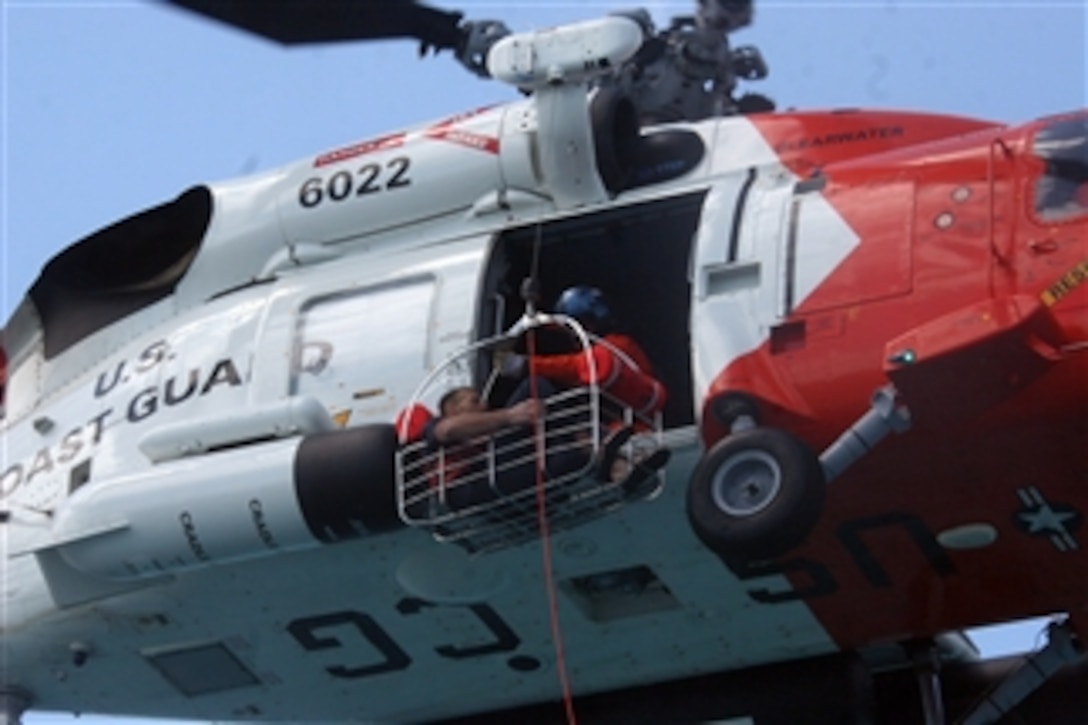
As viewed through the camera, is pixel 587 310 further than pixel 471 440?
Yes

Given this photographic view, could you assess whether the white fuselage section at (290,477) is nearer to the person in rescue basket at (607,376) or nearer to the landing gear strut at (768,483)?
the person in rescue basket at (607,376)

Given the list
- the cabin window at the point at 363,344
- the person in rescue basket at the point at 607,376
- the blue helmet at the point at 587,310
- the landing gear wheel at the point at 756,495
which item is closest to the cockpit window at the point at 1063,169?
the landing gear wheel at the point at 756,495

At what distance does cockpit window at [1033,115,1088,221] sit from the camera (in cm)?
917

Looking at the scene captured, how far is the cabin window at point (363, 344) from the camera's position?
1020 centimetres

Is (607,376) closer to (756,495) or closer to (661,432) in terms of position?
(661,432)

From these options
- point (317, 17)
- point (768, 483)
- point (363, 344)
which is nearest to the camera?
point (768, 483)

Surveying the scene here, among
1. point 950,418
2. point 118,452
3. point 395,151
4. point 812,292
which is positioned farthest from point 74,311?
point 950,418

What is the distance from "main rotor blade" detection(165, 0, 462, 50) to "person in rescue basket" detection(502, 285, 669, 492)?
2673 millimetres

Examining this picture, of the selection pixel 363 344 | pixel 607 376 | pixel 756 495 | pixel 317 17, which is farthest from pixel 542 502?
pixel 317 17

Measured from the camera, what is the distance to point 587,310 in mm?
9789

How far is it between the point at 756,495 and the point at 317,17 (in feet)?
14.1

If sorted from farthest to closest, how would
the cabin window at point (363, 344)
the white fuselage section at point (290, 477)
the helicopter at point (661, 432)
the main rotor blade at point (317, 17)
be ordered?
the main rotor blade at point (317, 17), the cabin window at point (363, 344), the white fuselage section at point (290, 477), the helicopter at point (661, 432)

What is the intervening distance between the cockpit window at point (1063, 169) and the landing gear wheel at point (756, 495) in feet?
5.22

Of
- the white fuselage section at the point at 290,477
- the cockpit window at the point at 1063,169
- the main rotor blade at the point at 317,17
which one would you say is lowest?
the white fuselage section at the point at 290,477
